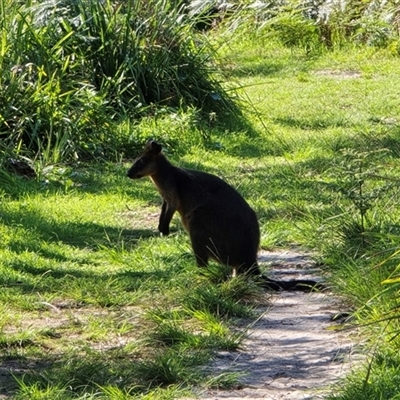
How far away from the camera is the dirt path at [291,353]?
5.39 metres

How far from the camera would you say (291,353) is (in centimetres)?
599

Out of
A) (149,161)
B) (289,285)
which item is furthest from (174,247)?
(289,285)

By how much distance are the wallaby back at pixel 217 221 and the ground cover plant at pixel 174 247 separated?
0.16m

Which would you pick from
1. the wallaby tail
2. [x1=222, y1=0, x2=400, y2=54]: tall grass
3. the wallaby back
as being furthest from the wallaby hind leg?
[x1=222, y1=0, x2=400, y2=54]: tall grass

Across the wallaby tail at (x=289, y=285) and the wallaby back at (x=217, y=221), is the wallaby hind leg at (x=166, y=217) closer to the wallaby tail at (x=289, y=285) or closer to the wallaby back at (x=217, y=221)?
the wallaby back at (x=217, y=221)

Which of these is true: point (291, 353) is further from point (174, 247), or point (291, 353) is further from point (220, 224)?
point (174, 247)

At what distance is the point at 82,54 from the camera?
12.7 m

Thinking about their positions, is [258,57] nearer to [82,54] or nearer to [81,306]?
[82,54]

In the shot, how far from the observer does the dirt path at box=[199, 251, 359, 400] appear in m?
5.39

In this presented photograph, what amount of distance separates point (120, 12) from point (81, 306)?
7.46m

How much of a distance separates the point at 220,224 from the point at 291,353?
1.53 meters

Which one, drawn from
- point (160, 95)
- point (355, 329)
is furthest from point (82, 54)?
point (355, 329)

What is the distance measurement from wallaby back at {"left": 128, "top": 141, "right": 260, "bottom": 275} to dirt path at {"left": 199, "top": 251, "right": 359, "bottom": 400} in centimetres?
39

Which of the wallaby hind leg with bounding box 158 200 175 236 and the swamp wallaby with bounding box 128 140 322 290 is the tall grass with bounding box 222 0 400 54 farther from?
the swamp wallaby with bounding box 128 140 322 290
